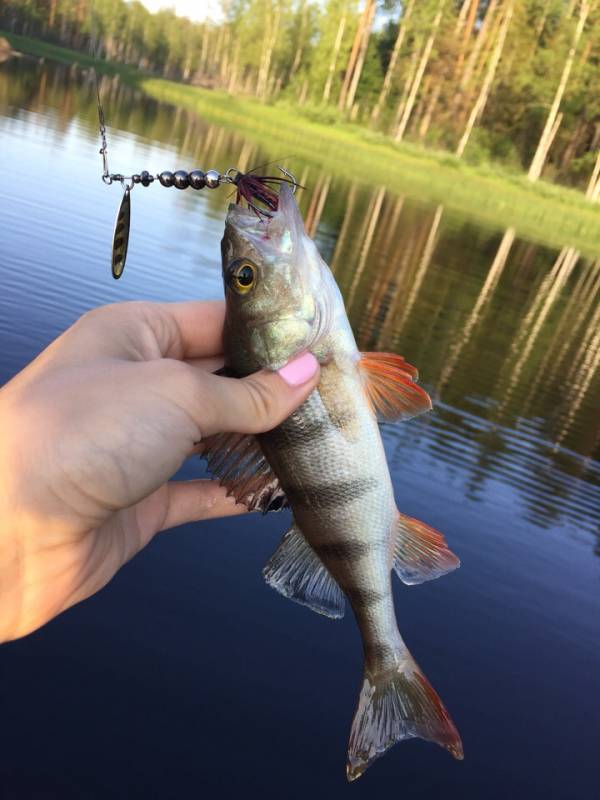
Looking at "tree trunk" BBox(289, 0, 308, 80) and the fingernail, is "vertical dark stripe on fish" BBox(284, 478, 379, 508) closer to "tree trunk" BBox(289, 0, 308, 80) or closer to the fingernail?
the fingernail

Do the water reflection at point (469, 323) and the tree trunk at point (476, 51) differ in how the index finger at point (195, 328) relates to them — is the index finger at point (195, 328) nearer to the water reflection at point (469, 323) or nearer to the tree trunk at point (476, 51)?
the water reflection at point (469, 323)

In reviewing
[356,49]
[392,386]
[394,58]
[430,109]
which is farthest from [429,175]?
[392,386]

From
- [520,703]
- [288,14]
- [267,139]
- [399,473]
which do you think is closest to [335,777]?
[520,703]

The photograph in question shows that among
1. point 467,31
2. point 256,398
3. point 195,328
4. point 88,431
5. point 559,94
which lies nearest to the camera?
point 88,431

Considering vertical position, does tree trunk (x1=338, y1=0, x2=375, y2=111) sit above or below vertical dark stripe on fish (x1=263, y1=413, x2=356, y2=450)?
above

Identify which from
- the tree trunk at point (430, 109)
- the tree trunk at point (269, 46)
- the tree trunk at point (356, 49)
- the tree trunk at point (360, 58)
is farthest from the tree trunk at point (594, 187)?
the tree trunk at point (269, 46)

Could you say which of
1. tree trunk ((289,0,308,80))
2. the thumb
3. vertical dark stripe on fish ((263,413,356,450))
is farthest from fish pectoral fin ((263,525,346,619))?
tree trunk ((289,0,308,80))

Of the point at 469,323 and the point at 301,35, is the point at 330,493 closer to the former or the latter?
the point at 469,323
